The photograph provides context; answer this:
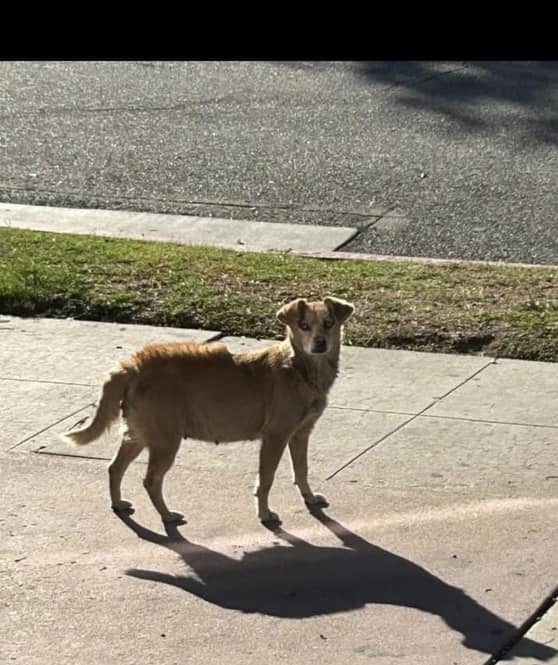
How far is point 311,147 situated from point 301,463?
8.63 metres

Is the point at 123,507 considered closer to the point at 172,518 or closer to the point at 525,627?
the point at 172,518

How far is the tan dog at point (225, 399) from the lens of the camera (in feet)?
16.8

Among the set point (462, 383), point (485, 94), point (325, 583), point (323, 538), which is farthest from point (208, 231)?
point (485, 94)

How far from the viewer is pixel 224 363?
5309mm

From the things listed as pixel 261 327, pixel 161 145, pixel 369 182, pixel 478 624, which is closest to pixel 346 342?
pixel 261 327

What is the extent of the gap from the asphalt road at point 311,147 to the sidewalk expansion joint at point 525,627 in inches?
215

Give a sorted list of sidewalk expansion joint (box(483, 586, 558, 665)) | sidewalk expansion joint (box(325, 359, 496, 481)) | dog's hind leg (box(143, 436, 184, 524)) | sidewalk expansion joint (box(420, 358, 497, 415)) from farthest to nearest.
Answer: sidewalk expansion joint (box(420, 358, 497, 415)) < sidewalk expansion joint (box(325, 359, 496, 481)) < dog's hind leg (box(143, 436, 184, 524)) < sidewalk expansion joint (box(483, 586, 558, 665))

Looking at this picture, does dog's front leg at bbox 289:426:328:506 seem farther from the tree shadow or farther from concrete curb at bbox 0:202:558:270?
the tree shadow

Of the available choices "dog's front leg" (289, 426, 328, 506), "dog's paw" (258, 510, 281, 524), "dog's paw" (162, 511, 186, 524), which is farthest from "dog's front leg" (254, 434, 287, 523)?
"dog's paw" (162, 511, 186, 524)

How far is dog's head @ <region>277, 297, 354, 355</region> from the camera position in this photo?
5.25 m

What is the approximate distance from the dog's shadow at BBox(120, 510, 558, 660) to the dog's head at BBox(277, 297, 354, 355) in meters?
0.72

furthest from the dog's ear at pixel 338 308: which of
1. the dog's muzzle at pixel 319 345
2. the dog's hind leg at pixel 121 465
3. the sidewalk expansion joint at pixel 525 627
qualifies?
the sidewalk expansion joint at pixel 525 627

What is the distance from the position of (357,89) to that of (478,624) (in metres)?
12.8

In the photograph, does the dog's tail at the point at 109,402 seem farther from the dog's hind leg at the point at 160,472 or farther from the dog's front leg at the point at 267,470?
the dog's front leg at the point at 267,470
